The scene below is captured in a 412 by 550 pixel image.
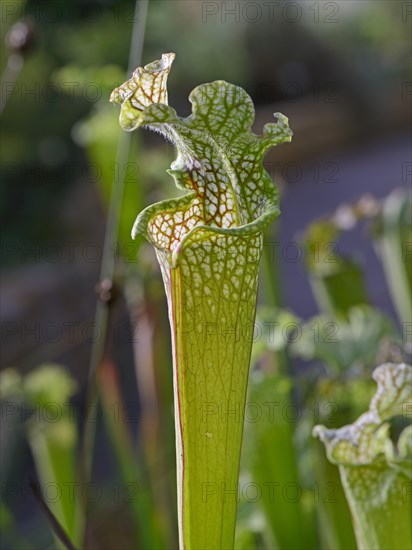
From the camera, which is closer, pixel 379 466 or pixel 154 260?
pixel 379 466

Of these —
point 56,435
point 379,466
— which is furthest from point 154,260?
point 379,466

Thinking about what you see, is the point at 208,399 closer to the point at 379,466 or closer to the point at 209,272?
the point at 209,272

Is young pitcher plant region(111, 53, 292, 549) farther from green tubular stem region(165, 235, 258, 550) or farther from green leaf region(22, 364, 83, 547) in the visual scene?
green leaf region(22, 364, 83, 547)

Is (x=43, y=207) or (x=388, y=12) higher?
(x=388, y=12)

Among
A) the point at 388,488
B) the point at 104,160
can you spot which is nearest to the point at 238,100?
the point at 388,488

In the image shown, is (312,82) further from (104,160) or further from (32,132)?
(104,160)

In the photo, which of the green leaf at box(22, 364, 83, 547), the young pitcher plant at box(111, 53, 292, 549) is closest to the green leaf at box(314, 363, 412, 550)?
the young pitcher plant at box(111, 53, 292, 549)
